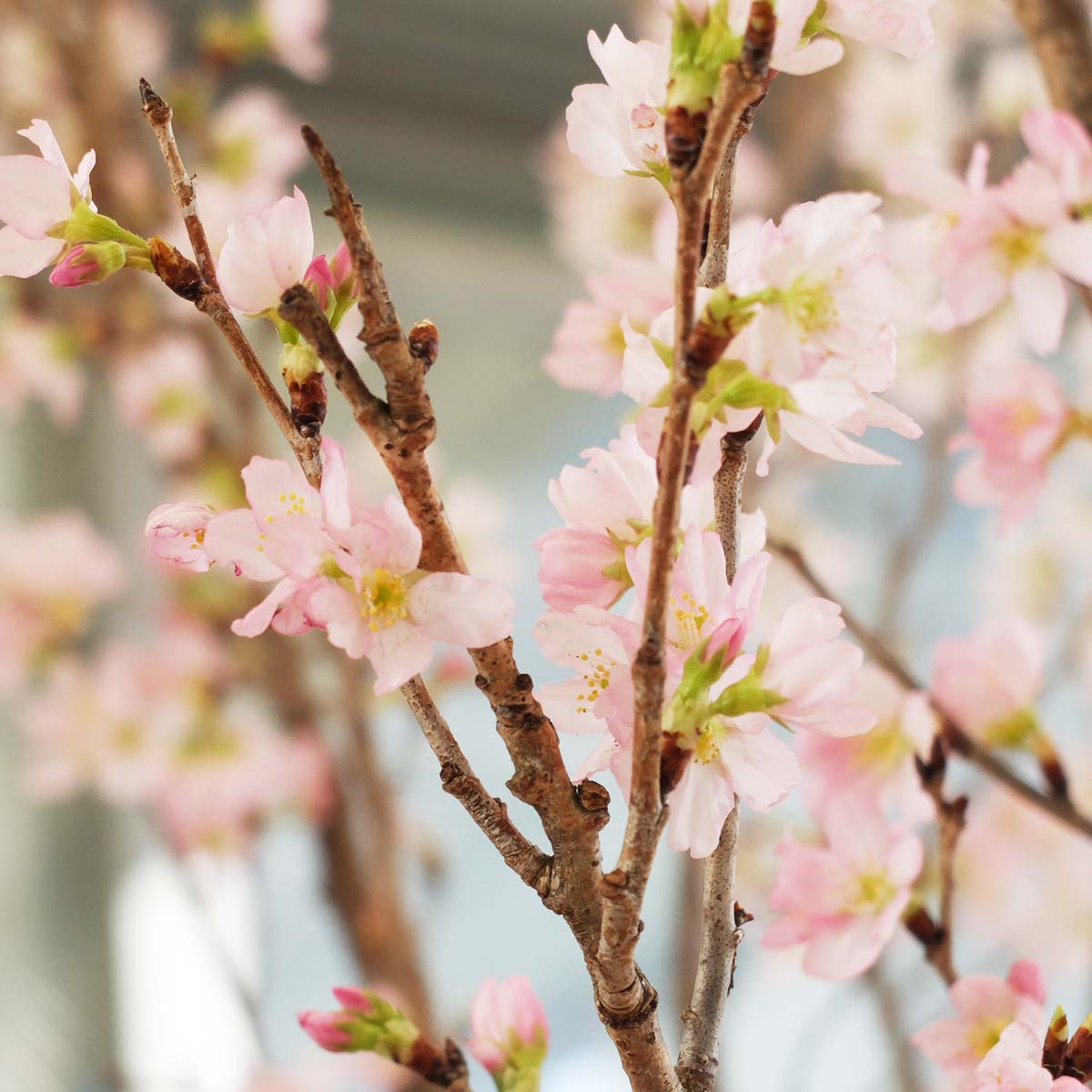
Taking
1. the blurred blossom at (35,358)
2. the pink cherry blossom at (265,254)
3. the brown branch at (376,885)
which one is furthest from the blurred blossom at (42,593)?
the pink cherry blossom at (265,254)

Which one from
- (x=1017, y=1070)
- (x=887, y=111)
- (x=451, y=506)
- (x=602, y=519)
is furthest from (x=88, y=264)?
(x=887, y=111)

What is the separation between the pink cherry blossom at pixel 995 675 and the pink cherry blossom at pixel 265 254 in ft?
0.99

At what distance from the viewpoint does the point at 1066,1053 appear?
10.7 inches

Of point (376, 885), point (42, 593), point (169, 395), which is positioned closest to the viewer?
point (376, 885)

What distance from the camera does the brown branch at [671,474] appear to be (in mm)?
180

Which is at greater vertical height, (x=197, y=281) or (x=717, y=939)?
(x=197, y=281)

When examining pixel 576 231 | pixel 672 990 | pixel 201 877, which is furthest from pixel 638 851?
pixel 201 877

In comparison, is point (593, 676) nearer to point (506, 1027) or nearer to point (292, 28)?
point (506, 1027)

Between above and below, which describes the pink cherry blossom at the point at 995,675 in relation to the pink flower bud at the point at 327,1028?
above

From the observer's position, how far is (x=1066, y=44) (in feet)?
1.40

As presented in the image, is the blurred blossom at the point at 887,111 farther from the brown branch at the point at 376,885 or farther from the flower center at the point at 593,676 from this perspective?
the flower center at the point at 593,676

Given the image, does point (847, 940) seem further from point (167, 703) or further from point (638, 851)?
point (167, 703)

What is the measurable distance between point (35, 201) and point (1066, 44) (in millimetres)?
363

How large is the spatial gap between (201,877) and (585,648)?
1236 millimetres
